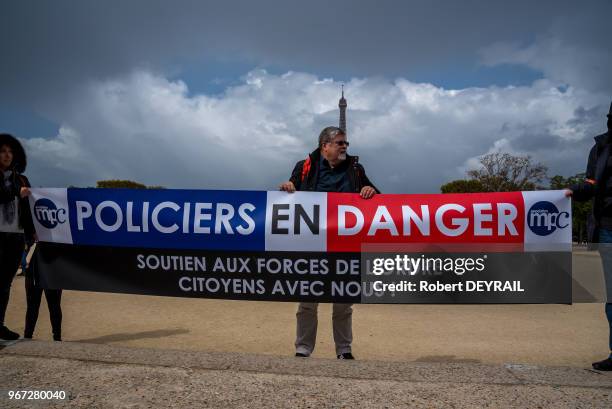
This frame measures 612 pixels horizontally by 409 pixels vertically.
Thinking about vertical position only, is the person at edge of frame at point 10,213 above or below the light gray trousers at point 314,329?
above

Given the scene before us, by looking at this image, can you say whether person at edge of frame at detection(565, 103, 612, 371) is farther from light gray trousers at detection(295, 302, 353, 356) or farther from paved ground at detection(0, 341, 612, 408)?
light gray trousers at detection(295, 302, 353, 356)

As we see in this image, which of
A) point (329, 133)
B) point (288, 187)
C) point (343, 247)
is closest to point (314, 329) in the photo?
point (343, 247)

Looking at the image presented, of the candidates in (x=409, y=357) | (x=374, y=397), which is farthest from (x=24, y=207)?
(x=409, y=357)

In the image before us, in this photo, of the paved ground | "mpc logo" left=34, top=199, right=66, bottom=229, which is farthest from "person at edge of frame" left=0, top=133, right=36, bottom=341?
the paved ground

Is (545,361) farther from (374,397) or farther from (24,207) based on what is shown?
(24,207)

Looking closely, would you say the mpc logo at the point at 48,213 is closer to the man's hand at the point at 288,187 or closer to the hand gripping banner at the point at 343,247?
the hand gripping banner at the point at 343,247

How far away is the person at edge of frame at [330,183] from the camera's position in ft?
13.6

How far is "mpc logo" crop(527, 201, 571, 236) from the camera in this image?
419 cm

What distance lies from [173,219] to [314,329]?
1607 millimetres

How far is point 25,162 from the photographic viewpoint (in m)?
4.62

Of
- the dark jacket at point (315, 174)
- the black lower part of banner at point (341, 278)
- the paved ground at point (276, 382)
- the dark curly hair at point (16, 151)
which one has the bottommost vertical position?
the paved ground at point (276, 382)

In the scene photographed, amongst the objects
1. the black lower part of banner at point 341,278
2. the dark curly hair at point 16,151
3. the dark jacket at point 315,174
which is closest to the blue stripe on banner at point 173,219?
the black lower part of banner at point 341,278

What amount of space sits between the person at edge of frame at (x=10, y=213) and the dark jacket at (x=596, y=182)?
481cm

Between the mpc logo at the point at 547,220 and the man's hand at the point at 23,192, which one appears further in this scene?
the man's hand at the point at 23,192
